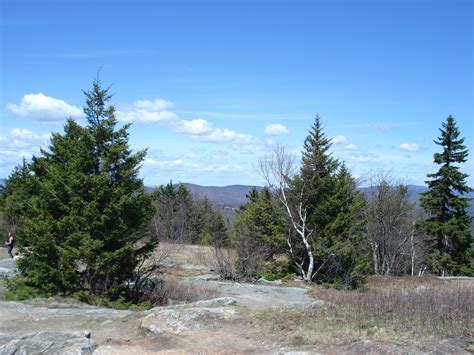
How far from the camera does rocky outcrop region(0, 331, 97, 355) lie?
8460mm

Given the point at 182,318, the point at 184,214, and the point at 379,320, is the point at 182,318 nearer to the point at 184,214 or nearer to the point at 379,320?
the point at 379,320

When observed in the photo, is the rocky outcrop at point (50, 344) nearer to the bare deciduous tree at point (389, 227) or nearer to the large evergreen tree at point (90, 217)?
the large evergreen tree at point (90, 217)

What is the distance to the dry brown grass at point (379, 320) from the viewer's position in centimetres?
807

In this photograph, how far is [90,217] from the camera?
647 inches

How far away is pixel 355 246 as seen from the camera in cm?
2920

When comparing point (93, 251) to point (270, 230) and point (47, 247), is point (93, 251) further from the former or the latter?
point (270, 230)

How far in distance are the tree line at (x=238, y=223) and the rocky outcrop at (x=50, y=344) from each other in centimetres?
708

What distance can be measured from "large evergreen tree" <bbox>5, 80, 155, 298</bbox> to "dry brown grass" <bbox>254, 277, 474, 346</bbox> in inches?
→ 320

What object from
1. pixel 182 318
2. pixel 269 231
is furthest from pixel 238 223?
pixel 182 318

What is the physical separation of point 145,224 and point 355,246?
15697 mm

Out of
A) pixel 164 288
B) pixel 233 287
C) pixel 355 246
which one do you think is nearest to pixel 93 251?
pixel 164 288

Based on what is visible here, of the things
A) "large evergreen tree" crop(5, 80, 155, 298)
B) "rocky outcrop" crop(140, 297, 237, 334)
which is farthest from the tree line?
"rocky outcrop" crop(140, 297, 237, 334)

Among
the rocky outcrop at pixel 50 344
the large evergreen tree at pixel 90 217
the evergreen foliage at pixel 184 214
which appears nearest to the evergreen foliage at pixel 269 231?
the large evergreen tree at pixel 90 217

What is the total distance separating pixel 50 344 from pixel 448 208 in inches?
1412
